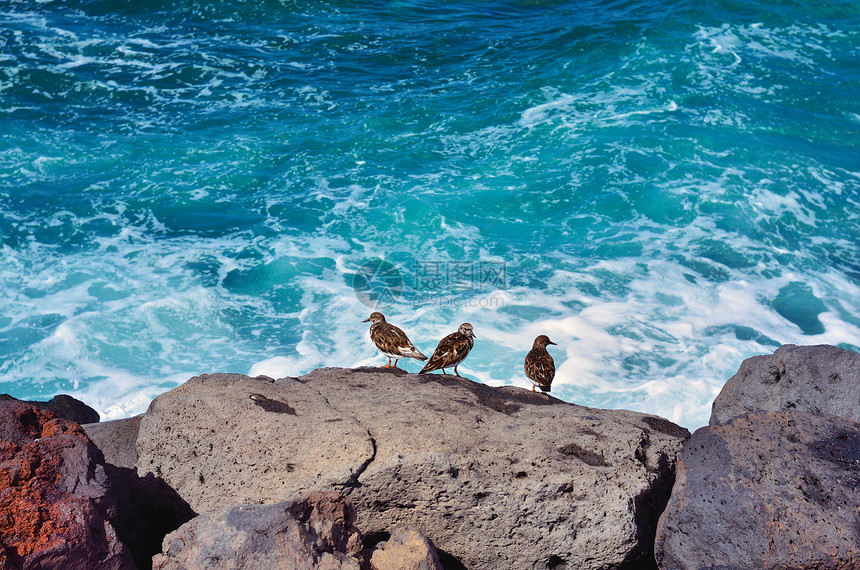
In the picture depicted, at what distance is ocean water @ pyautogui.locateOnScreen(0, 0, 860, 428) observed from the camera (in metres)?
11.0

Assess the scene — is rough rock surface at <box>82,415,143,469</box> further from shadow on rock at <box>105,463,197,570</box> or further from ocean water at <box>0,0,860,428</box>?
ocean water at <box>0,0,860,428</box>

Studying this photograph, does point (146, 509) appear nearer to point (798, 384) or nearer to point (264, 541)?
point (264, 541)

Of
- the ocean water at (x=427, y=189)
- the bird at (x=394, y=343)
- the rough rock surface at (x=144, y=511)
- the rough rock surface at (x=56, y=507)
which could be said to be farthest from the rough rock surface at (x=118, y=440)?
the ocean water at (x=427, y=189)

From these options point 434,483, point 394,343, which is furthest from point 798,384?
point 394,343

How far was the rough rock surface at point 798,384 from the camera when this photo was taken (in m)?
5.77

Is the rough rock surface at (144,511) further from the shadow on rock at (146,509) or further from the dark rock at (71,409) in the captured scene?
the dark rock at (71,409)

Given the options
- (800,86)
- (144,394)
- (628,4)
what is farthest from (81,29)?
(800,86)

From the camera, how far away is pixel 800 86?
60.1ft

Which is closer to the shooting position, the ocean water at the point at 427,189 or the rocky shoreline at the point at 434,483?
the rocky shoreline at the point at 434,483

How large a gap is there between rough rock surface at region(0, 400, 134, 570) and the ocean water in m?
5.23

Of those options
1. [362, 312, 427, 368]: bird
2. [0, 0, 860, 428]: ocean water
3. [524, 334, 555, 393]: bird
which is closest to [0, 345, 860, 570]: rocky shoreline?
[524, 334, 555, 393]: bird

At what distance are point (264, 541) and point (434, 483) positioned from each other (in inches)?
50.5

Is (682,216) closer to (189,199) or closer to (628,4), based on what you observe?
(189,199)

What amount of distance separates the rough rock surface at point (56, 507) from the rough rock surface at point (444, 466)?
0.86 meters
